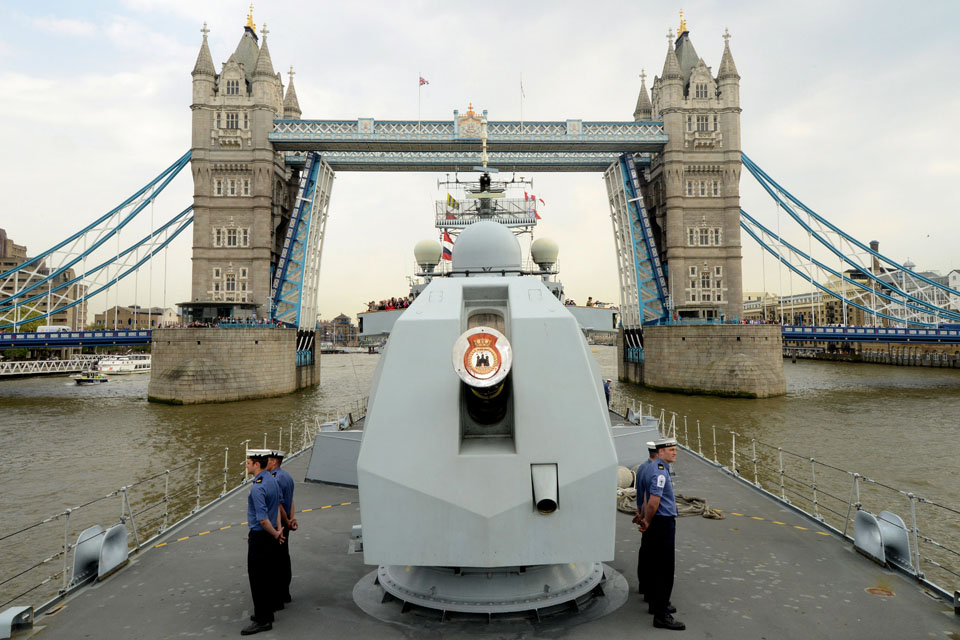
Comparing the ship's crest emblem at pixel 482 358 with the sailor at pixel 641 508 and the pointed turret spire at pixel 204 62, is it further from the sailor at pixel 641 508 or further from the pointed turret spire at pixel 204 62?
the pointed turret spire at pixel 204 62

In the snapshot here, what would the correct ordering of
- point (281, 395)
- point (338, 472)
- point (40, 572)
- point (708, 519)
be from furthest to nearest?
point (281, 395)
point (338, 472)
point (40, 572)
point (708, 519)

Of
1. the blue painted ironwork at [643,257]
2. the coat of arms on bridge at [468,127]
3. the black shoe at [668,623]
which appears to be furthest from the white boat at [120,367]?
the black shoe at [668,623]

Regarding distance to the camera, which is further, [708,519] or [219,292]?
[219,292]

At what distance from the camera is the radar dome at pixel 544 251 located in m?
8.42

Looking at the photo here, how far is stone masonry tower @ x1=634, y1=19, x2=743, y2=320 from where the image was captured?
119ft

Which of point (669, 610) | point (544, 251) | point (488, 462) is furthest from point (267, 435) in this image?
point (669, 610)

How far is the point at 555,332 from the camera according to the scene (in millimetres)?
4430

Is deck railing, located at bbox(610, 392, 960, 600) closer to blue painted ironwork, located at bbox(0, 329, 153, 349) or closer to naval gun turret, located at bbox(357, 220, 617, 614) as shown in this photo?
naval gun turret, located at bbox(357, 220, 617, 614)

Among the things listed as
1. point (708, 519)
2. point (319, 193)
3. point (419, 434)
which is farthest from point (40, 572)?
point (319, 193)

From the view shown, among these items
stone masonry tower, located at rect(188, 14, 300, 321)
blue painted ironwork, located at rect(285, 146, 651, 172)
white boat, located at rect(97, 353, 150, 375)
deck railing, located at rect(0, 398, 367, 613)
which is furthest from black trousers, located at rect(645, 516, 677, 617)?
white boat, located at rect(97, 353, 150, 375)

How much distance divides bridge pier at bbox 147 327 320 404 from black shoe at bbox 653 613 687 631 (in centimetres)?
2855

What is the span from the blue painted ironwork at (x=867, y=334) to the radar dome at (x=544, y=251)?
37155 millimetres

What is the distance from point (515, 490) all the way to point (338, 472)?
569cm

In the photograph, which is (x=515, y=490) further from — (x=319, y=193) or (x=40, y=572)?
(x=319, y=193)
